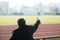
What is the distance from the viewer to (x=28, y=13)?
145 inches

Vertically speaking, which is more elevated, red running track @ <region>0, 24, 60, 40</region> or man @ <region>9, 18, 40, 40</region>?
man @ <region>9, 18, 40, 40</region>

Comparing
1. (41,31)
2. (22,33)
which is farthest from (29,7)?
(22,33)

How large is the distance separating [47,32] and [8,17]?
3.20 feet

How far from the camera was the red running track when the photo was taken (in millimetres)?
3483

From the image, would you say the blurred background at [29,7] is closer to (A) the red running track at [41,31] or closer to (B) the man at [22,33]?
(A) the red running track at [41,31]

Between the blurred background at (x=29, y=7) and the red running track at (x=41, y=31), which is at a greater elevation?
the blurred background at (x=29, y=7)

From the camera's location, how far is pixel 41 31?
12.4 feet

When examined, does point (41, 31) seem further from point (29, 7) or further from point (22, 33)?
point (22, 33)

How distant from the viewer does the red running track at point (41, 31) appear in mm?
3483

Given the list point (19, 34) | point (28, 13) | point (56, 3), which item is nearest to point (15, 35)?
point (19, 34)

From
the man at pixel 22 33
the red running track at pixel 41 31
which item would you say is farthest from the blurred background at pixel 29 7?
the man at pixel 22 33

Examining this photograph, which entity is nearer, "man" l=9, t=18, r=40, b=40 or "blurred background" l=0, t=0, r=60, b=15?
"man" l=9, t=18, r=40, b=40

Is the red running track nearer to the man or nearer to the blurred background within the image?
the blurred background

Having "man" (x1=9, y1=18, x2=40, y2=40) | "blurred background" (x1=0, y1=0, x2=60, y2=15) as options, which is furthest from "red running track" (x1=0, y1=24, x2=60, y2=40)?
"man" (x1=9, y1=18, x2=40, y2=40)
